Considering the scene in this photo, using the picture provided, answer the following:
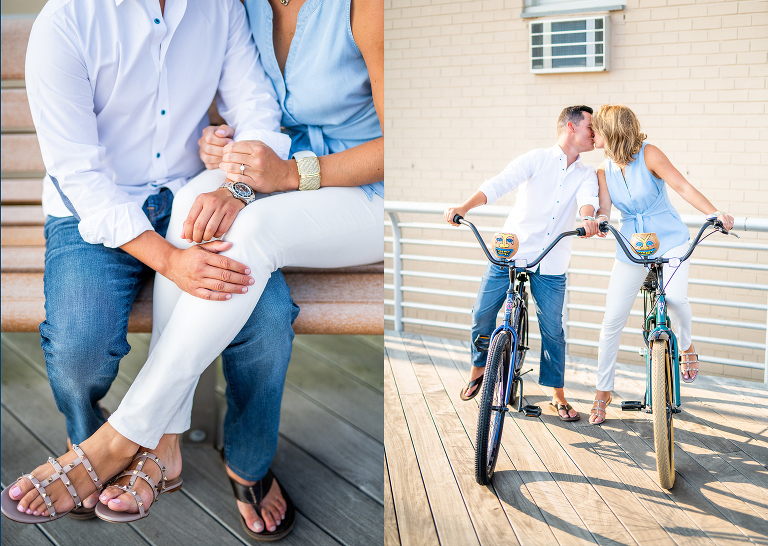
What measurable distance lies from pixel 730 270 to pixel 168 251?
118 cm

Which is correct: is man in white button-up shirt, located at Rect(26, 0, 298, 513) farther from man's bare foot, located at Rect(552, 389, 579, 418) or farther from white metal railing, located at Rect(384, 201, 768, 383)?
man's bare foot, located at Rect(552, 389, 579, 418)

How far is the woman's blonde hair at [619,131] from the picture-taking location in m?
1.22

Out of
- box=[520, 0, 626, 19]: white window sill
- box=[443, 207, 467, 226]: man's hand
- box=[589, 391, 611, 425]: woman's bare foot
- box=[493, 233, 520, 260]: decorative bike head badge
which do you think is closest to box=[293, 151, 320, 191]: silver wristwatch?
box=[443, 207, 467, 226]: man's hand

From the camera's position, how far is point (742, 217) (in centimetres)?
121

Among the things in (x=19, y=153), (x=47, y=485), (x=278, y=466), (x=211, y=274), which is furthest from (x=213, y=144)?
(x=19, y=153)

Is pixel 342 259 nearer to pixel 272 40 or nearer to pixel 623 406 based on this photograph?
pixel 272 40

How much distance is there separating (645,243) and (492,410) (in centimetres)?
47

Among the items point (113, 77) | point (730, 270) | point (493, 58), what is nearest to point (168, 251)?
point (113, 77)

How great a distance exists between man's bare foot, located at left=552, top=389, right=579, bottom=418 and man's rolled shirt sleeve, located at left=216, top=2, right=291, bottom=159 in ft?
2.96

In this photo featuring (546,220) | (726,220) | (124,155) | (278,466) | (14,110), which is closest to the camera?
(726,220)

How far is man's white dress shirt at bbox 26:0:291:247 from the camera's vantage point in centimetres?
136

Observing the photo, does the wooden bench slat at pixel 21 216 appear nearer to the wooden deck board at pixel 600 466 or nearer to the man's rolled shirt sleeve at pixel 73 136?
the man's rolled shirt sleeve at pixel 73 136

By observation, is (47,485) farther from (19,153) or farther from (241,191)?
(19,153)

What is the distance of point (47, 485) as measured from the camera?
1284mm
